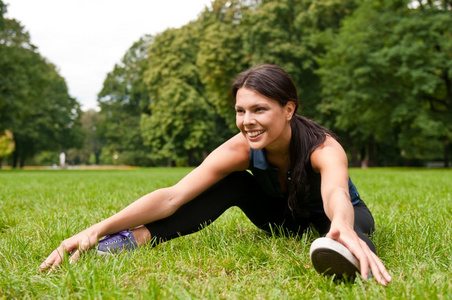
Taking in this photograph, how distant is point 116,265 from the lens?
2289 millimetres

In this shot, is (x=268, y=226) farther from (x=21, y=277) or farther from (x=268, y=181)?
(x=21, y=277)

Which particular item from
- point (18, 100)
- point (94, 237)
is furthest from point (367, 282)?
point (18, 100)

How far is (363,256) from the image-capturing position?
1.90 m

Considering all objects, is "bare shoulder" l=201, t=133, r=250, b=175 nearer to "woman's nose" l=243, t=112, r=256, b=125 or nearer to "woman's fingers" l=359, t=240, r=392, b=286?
"woman's nose" l=243, t=112, r=256, b=125

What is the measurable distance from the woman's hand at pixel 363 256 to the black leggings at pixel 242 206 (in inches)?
29.0

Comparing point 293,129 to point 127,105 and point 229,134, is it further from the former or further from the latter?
point 127,105

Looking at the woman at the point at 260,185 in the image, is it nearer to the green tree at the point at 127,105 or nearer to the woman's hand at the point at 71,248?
the woman's hand at the point at 71,248

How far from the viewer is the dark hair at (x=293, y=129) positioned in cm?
250

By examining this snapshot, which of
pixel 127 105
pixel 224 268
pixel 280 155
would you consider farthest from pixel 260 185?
pixel 127 105

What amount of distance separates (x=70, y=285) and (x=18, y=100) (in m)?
23.9

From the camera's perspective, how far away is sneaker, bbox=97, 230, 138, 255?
257cm

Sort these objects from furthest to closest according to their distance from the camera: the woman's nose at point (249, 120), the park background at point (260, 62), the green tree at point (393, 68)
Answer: the park background at point (260, 62) → the green tree at point (393, 68) → the woman's nose at point (249, 120)

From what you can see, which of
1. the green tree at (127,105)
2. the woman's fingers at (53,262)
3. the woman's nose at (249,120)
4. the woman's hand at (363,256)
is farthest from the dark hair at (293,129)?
the green tree at (127,105)

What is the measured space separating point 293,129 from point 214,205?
0.74m
